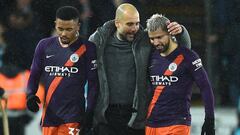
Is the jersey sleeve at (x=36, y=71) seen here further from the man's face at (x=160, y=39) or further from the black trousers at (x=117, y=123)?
the man's face at (x=160, y=39)

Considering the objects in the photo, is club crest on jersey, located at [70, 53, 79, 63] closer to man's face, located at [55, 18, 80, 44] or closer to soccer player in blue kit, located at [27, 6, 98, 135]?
soccer player in blue kit, located at [27, 6, 98, 135]

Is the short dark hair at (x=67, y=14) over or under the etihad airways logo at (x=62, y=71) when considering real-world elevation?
over

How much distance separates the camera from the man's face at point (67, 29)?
7.47 metres

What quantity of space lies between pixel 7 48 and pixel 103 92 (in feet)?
10.2

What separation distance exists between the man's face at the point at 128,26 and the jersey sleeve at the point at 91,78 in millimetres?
279

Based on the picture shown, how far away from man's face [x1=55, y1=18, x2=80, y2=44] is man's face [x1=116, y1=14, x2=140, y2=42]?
35 cm

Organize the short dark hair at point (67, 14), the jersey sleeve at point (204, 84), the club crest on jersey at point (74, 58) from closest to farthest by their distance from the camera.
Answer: the jersey sleeve at point (204, 84), the short dark hair at point (67, 14), the club crest on jersey at point (74, 58)

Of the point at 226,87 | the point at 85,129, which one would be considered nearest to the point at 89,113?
the point at 85,129

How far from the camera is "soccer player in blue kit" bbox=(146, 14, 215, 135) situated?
7.41m

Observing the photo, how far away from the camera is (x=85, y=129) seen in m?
7.53

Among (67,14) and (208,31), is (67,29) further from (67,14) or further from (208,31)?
(208,31)

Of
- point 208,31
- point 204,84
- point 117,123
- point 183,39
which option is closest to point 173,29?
point 183,39

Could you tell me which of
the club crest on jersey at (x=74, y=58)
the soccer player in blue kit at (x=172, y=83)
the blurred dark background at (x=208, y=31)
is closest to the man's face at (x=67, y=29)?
the club crest on jersey at (x=74, y=58)

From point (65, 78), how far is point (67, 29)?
39 centimetres
